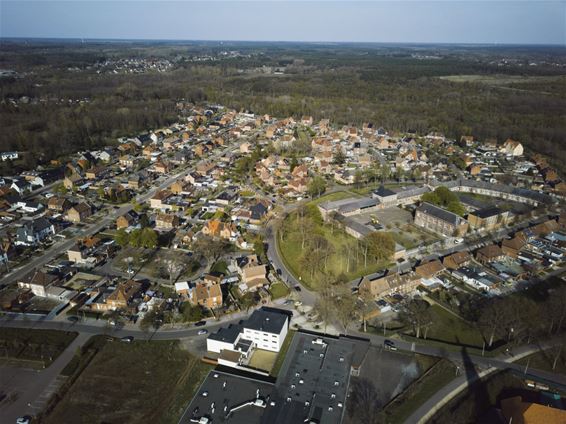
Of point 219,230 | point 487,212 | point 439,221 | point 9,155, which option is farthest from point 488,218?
point 9,155

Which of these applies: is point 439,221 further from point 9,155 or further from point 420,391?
point 9,155

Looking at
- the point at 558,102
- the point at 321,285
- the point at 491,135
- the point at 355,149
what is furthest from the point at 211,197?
the point at 558,102

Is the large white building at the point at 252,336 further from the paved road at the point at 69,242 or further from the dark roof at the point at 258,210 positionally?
the paved road at the point at 69,242

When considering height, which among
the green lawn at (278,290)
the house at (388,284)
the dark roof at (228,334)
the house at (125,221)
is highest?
the house at (125,221)

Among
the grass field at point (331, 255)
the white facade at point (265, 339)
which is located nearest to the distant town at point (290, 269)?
the white facade at point (265, 339)

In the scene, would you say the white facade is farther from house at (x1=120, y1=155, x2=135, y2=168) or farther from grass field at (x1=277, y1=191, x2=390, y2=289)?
house at (x1=120, y1=155, x2=135, y2=168)

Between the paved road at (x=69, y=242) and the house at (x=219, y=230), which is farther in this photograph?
the house at (x=219, y=230)

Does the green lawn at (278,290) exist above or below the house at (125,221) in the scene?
below
